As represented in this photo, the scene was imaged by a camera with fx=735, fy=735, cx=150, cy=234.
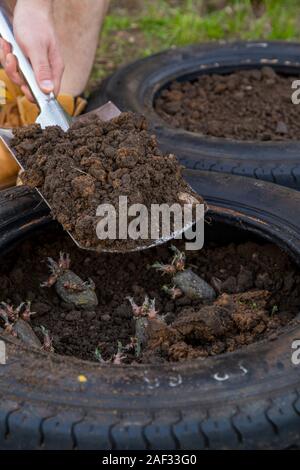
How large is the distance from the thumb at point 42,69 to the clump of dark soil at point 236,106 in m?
0.82

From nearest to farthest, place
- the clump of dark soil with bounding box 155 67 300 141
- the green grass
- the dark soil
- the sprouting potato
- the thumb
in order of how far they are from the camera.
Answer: the dark soil < the sprouting potato < the thumb < the clump of dark soil with bounding box 155 67 300 141 < the green grass

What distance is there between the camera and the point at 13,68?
8.41 ft

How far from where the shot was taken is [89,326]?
2189 mm

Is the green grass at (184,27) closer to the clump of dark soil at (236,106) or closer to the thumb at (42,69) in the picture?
the clump of dark soil at (236,106)

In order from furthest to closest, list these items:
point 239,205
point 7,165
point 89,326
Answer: point 7,165 → point 239,205 → point 89,326

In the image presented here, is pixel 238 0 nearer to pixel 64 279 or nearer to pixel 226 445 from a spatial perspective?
pixel 64 279

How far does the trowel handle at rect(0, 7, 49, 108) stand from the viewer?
2.46 meters

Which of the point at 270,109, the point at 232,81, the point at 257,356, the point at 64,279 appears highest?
the point at 232,81

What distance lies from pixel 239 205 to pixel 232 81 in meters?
1.38

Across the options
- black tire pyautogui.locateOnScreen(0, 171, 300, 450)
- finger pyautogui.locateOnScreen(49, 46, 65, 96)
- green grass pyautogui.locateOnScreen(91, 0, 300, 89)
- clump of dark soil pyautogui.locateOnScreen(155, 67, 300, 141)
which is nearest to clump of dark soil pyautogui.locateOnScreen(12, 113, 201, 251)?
finger pyautogui.locateOnScreen(49, 46, 65, 96)

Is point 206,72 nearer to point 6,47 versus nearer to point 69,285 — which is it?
point 6,47

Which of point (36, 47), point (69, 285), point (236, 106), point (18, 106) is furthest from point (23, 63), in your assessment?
point (236, 106)

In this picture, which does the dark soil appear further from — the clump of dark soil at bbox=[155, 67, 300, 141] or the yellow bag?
the clump of dark soil at bbox=[155, 67, 300, 141]
